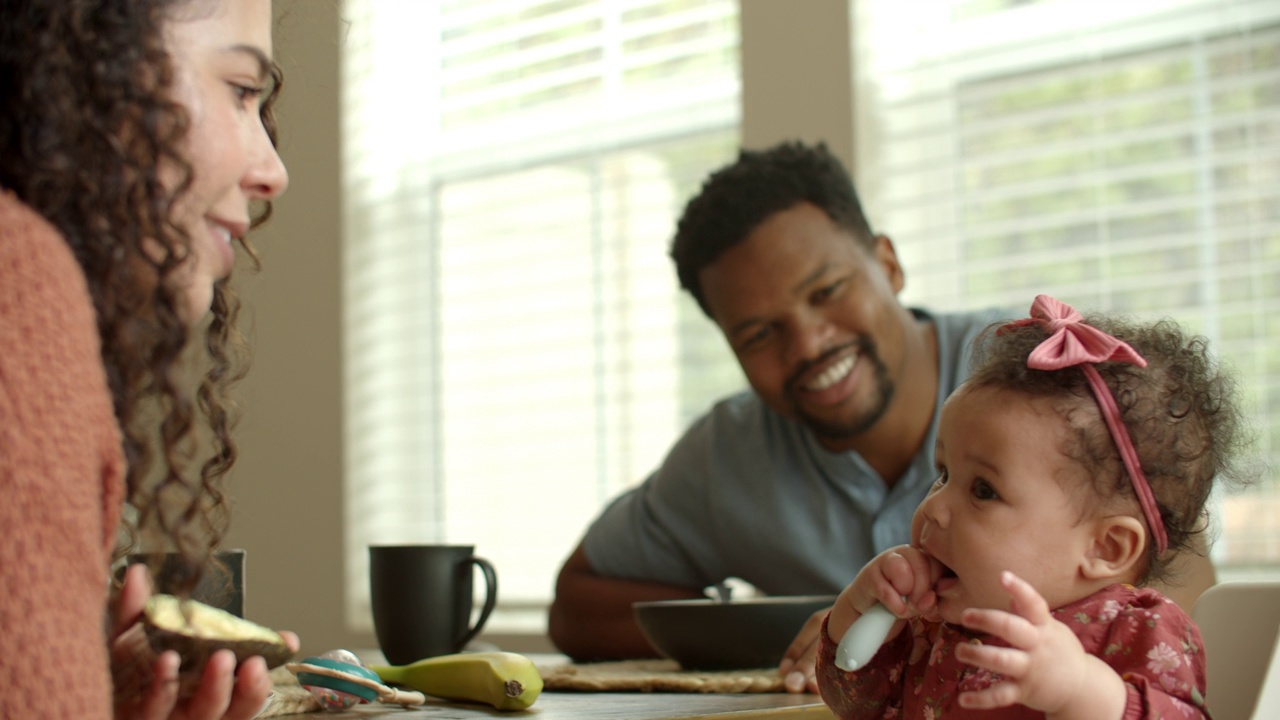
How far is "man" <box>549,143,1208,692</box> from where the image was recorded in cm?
183

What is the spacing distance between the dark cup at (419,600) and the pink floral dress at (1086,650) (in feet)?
1.46

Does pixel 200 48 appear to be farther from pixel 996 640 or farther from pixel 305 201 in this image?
pixel 305 201

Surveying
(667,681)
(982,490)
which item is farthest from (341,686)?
(982,490)

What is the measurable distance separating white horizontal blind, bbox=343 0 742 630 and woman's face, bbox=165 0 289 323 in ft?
6.23

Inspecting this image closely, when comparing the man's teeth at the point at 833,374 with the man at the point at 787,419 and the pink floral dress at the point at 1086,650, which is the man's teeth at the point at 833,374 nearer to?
the man at the point at 787,419

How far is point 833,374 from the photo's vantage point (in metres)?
1.84

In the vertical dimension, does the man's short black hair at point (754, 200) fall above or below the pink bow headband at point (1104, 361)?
above

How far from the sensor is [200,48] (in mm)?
773

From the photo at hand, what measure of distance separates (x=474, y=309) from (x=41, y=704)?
2.61 metres

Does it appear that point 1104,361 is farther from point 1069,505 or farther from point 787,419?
point 787,419

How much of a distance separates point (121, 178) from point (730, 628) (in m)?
0.76

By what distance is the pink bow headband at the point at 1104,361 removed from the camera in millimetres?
912

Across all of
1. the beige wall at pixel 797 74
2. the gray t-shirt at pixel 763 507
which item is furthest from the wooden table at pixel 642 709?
the beige wall at pixel 797 74

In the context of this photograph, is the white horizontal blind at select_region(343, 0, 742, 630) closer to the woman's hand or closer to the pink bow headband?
the pink bow headband
